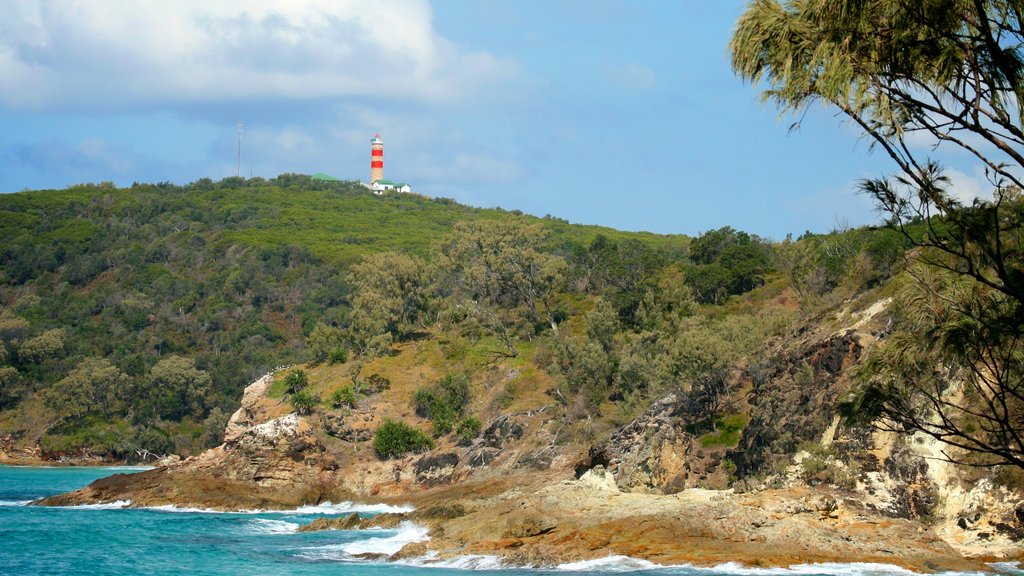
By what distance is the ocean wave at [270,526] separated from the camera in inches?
1481

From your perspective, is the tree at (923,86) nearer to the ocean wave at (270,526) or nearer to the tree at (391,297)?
the ocean wave at (270,526)

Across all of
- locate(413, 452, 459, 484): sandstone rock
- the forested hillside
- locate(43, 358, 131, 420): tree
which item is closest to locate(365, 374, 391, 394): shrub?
the forested hillside

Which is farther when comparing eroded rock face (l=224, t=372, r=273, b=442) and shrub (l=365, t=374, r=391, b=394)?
shrub (l=365, t=374, r=391, b=394)

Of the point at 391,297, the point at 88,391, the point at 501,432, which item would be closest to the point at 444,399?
the point at 501,432

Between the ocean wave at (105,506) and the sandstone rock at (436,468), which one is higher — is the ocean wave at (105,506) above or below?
below

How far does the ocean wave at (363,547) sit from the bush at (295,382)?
79.4 feet

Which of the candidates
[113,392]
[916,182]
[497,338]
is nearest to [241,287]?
[113,392]

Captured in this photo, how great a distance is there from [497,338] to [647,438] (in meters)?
25.6

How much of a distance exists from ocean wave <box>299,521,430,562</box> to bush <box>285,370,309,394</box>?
952 inches

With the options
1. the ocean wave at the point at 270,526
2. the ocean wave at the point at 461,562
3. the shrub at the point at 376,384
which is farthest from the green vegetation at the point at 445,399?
the ocean wave at the point at 461,562

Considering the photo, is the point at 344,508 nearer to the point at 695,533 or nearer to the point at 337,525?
the point at 337,525

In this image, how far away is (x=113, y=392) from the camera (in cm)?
7912

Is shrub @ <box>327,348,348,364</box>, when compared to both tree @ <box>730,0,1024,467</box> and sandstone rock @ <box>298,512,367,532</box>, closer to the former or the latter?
sandstone rock @ <box>298,512,367,532</box>

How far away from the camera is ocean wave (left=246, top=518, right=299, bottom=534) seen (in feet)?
123
